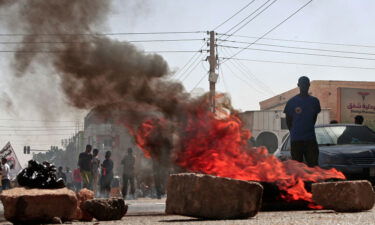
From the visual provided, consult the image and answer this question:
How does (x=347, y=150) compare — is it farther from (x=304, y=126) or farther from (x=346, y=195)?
(x=346, y=195)

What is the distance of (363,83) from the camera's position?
60062 mm

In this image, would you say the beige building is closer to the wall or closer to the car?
the wall

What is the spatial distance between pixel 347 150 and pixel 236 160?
9.27ft

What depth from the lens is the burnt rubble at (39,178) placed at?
10039mm

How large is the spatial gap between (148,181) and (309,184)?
39.5 feet

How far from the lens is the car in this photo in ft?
41.0

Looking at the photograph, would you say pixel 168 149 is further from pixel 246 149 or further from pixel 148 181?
pixel 148 181

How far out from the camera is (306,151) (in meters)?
12.5

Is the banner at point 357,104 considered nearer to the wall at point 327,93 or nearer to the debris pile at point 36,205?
the wall at point 327,93

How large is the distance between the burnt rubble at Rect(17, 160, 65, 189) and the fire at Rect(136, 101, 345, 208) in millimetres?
2401

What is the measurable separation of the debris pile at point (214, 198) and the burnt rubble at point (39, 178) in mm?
1974

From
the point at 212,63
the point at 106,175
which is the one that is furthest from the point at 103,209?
the point at 212,63

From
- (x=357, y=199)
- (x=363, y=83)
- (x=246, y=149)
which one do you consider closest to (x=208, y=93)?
(x=246, y=149)

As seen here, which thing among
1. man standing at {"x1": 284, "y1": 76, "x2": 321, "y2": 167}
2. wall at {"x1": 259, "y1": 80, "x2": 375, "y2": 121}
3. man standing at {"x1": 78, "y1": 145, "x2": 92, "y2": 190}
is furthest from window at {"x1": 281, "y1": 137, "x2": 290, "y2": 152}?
wall at {"x1": 259, "y1": 80, "x2": 375, "y2": 121}
